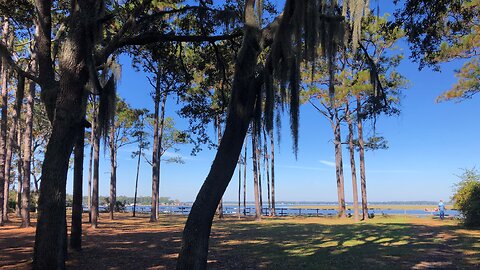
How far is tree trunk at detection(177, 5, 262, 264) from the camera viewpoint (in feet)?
18.7

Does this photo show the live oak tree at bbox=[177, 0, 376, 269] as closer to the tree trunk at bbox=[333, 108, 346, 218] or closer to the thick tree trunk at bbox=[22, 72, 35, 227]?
the thick tree trunk at bbox=[22, 72, 35, 227]

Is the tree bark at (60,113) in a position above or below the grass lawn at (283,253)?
above

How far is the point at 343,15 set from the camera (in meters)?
6.83

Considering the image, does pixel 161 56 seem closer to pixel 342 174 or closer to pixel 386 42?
pixel 386 42

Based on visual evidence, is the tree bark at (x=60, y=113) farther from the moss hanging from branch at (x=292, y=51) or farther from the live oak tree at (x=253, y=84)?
the moss hanging from branch at (x=292, y=51)

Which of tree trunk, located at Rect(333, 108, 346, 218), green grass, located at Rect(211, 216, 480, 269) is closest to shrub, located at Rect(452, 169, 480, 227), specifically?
green grass, located at Rect(211, 216, 480, 269)

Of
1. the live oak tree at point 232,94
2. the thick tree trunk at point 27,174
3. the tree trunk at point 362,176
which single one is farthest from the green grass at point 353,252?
the tree trunk at point 362,176

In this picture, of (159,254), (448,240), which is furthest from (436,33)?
(159,254)

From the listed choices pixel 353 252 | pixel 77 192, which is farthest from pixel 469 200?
pixel 77 192

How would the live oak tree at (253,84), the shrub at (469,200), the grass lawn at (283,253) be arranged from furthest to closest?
the shrub at (469,200)
the grass lawn at (283,253)
the live oak tree at (253,84)

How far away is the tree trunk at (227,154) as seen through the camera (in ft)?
18.7

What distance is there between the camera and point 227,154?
6051mm

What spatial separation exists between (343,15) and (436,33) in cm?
225

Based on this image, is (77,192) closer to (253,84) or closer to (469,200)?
(253,84)
